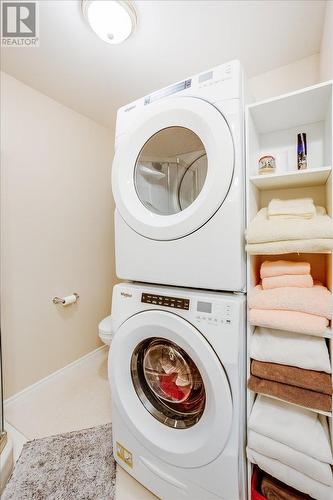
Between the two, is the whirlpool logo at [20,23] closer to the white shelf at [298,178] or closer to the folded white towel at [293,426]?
the white shelf at [298,178]

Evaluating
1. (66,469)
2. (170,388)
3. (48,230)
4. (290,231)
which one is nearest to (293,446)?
(170,388)

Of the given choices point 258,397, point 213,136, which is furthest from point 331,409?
point 213,136

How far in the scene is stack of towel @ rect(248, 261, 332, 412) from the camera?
840mm

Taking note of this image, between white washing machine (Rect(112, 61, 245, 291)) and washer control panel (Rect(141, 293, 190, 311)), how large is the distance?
7 cm

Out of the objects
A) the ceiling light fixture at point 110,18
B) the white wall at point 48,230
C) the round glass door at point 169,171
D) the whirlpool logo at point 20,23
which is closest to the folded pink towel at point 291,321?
the round glass door at point 169,171

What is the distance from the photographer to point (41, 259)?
1925 mm

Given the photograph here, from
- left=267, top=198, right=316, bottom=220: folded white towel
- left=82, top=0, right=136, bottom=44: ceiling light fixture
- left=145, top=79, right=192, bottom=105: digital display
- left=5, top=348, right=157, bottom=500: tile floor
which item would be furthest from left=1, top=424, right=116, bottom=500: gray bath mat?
left=82, top=0, right=136, bottom=44: ceiling light fixture

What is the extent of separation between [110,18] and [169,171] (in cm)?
84

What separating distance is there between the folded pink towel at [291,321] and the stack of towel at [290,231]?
0.23m

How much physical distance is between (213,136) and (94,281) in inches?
74.6

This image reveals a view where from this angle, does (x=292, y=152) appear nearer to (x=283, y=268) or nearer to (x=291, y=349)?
(x=283, y=268)

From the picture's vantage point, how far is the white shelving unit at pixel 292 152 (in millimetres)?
957

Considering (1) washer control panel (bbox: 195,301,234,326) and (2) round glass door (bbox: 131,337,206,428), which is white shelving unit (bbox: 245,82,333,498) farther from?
(2) round glass door (bbox: 131,337,206,428)

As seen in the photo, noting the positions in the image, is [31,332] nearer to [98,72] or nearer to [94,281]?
[94,281]
